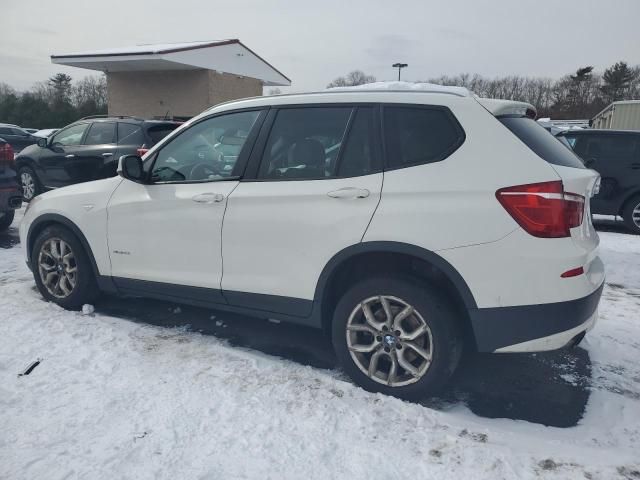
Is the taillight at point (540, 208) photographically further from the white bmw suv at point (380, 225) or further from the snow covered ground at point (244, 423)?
the snow covered ground at point (244, 423)

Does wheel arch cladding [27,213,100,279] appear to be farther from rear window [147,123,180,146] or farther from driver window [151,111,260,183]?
rear window [147,123,180,146]

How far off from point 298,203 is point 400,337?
1.04m

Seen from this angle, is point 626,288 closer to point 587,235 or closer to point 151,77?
point 587,235

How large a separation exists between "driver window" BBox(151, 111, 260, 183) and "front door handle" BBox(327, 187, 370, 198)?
2.88ft


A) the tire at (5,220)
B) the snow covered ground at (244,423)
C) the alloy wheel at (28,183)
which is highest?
the alloy wheel at (28,183)

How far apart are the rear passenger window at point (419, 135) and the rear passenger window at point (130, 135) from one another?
7266mm

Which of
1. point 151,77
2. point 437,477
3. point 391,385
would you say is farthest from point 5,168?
point 151,77

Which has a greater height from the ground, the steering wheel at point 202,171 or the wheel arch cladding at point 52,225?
the steering wheel at point 202,171

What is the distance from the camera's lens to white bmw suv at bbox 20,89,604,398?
2605mm

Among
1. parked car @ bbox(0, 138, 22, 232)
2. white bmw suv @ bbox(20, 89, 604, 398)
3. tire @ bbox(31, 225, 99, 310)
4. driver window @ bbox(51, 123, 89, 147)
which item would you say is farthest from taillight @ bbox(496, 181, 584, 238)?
driver window @ bbox(51, 123, 89, 147)

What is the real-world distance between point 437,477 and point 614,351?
7.39 ft

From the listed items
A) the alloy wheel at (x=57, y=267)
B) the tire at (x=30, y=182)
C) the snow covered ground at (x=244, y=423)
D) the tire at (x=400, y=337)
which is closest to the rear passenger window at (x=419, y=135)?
the tire at (x=400, y=337)

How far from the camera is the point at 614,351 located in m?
3.74

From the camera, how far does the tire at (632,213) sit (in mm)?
8688
